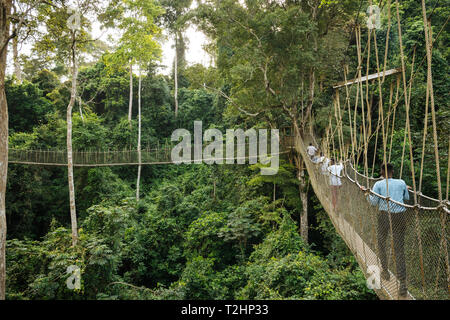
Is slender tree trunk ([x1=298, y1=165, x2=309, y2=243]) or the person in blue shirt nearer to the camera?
the person in blue shirt

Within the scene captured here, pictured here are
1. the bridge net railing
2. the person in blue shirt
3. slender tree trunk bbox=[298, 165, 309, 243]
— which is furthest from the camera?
slender tree trunk bbox=[298, 165, 309, 243]

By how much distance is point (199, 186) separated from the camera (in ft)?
28.1

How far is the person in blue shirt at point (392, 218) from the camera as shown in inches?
75.2

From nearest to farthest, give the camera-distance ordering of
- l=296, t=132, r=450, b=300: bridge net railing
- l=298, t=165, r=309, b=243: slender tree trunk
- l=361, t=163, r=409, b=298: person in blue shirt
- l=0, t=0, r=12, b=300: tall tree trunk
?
l=296, t=132, r=450, b=300: bridge net railing → l=361, t=163, r=409, b=298: person in blue shirt → l=0, t=0, r=12, b=300: tall tree trunk → l=298, t=165, r=309, b=243: slender tree trunk

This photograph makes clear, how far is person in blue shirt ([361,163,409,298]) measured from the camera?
1911 mm

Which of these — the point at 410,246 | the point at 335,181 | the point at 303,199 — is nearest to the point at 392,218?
the point at 410,246

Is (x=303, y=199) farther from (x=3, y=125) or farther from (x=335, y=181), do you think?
(x=3, y=125)

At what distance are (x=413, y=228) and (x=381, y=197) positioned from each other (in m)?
0.27

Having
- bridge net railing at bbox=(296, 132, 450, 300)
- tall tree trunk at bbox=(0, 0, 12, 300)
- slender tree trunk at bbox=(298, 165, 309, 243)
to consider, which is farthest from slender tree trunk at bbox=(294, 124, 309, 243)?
tall tree trunk at bbox=(0, 0, 12, 300)

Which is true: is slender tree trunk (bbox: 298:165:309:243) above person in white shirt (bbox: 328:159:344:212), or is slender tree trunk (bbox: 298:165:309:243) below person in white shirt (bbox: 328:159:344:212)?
below

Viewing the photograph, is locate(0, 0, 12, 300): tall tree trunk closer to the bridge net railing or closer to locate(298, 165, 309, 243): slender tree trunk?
the bridge net railing

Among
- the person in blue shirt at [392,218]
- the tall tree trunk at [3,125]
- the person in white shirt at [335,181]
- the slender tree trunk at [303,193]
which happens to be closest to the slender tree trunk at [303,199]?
the slender tree trunk at [303,193]

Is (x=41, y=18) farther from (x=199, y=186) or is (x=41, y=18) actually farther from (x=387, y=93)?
(x=387, y=93)
